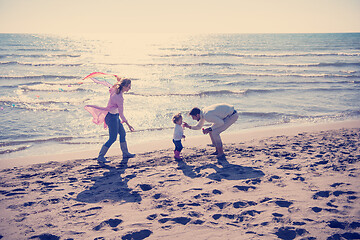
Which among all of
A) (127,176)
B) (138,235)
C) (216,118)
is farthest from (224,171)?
(138,235)

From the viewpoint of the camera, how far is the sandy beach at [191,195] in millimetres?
3727

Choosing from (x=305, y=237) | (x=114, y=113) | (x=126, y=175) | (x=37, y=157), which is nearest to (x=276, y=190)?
(x=305, y=237)

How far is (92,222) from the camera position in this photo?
3.97m

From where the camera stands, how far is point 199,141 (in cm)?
848

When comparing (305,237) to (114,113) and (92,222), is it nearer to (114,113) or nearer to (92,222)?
(92,222)

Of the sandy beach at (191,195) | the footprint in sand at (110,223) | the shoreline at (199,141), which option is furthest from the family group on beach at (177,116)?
the footprint in sand at (110,223)

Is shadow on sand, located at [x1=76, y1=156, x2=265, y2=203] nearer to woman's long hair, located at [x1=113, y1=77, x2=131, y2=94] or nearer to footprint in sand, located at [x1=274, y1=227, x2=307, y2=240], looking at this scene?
woman's long hair, located at [x1=113, y1=77, x2=131, y2=94]

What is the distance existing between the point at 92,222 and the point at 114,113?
284 centimetres

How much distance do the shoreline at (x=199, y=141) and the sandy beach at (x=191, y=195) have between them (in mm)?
93

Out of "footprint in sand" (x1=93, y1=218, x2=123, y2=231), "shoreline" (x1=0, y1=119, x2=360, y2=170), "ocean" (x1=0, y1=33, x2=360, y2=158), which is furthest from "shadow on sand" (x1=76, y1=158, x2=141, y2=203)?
"ocean" (x1=0, y1=33, x2=360, y2=158)

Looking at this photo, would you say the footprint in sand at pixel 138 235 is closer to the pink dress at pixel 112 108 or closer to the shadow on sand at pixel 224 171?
the shadow on sand at pixel 224 171

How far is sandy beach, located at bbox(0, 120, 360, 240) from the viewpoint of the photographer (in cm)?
373

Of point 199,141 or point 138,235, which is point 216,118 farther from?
point 138,235

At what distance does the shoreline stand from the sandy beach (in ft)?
0.30
